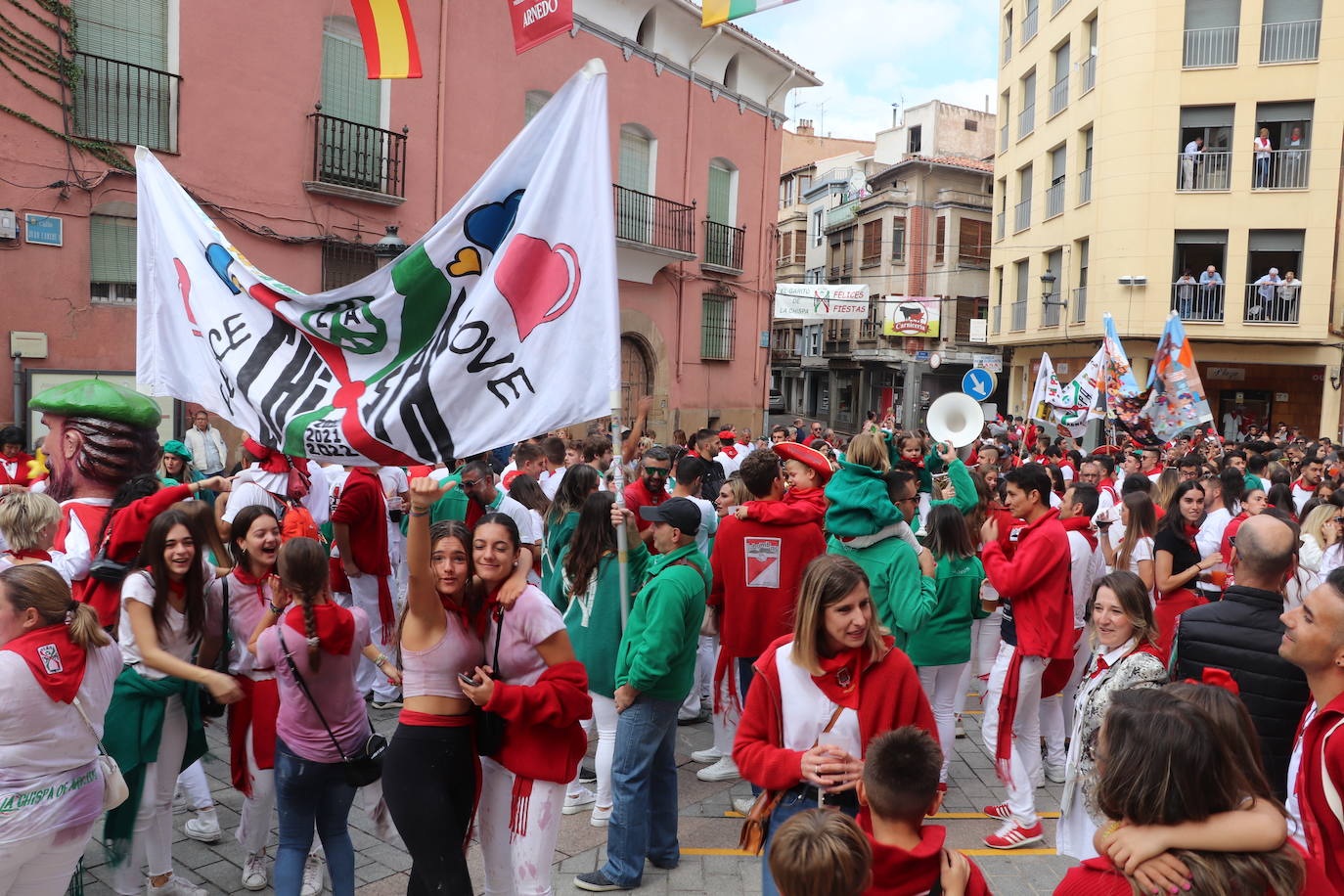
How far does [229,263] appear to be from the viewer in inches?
174

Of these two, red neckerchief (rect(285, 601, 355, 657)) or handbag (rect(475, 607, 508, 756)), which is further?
red neckerchief (rect(285, 601, 355, 657))

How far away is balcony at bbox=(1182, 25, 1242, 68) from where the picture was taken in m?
22.6

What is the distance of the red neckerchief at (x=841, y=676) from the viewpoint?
3045 millimetres

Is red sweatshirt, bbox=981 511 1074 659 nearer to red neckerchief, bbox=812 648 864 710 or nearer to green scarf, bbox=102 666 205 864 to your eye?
red neckerchief, bbox=812 648 864 710

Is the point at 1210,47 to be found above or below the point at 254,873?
above

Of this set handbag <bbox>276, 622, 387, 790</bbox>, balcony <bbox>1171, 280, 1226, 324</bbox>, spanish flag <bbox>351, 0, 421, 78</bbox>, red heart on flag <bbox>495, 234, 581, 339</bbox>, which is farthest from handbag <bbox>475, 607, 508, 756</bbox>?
balcony <bbox>1171, 280, 1226, 324</bbox>

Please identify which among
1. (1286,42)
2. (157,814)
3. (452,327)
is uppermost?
(1286,42)

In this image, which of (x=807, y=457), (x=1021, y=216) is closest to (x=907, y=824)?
(x=807, y=457)

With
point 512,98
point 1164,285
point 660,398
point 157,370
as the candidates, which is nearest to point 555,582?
point 157,370

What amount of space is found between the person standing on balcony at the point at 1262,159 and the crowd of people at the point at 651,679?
20.1 metres

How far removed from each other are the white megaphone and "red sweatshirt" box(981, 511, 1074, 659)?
380cm

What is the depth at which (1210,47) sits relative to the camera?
22.8 m

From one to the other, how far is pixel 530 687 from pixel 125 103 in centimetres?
1167

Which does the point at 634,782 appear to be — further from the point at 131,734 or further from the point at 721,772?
the point at 131,734
